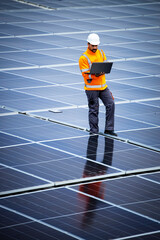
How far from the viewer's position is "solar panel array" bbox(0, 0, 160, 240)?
11.0 metres

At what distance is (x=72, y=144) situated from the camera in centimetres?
1549

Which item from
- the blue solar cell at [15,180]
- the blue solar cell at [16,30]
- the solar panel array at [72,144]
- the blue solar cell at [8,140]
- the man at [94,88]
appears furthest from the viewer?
the blue solar cell at [16,30]

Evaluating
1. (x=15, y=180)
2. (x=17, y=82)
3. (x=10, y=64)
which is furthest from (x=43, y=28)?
(x=15, y=180)

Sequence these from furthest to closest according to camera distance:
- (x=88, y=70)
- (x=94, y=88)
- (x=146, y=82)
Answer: (x=146, y=82) < (x=94, y=88) < (x=88, y=70)

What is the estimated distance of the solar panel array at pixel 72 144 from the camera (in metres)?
11.0

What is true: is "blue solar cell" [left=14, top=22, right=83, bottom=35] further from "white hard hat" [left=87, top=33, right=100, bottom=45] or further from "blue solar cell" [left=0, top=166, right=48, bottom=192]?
"blue solar cell" [left=0, top=166, right=48, bottom=192]

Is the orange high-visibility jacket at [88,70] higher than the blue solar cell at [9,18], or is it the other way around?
the blue solar cell at [9,18]

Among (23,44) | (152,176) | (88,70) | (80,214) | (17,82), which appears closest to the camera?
(80,214)

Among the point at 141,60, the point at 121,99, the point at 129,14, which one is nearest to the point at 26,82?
the point at 121,99

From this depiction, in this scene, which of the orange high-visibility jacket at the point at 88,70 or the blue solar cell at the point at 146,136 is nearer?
the blue solar cell at the point at 146,136

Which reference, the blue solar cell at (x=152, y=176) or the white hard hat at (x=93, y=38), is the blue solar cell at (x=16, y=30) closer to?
the white hard hat at (x=93, y=38)

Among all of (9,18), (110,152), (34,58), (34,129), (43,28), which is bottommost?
(110,152)

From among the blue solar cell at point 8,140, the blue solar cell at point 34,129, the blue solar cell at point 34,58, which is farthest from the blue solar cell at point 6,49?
the blue solar cell at point 8,140

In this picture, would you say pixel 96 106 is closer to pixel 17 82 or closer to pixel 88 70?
pixel 88 70
